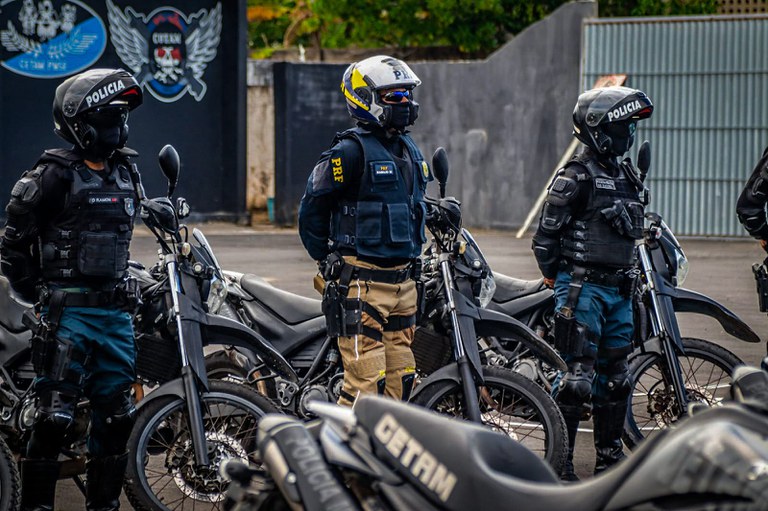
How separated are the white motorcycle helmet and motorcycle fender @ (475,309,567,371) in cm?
109

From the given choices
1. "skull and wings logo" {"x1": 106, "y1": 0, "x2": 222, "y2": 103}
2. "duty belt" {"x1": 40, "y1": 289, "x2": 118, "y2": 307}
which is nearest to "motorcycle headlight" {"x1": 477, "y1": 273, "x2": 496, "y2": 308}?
"duty belt" {"x1": 40, "y1": 289, "x2": 118, "y2": 307}

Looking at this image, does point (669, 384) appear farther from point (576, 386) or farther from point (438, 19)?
point (438, 19)

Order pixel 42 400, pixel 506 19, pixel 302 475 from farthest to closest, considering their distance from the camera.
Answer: pixel 506 19
pixel 42 400
pixel 302 475

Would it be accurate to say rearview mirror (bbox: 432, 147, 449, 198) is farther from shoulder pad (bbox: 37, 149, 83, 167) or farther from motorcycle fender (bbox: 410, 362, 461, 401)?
shoulder pad (bbox: 37, 149, 83, 167)

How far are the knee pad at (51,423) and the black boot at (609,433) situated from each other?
2.75m

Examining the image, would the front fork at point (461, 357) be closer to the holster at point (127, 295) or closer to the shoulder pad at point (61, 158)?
the holster at point (127, 295)

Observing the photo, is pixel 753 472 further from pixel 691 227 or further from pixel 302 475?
pixel 691 227

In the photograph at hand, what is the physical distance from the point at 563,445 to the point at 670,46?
42.1ft

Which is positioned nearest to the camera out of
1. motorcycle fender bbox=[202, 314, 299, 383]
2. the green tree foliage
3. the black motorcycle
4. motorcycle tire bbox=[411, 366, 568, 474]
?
the black motorcycle

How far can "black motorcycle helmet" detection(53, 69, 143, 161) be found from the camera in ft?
17.7

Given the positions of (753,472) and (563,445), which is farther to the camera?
(563,445)

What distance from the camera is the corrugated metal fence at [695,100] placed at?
17.8 m

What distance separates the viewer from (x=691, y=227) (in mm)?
18219

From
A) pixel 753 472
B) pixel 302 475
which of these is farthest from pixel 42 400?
pixel 753 472
